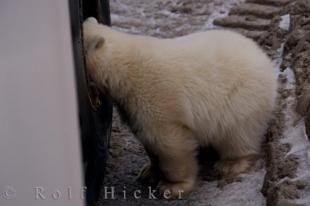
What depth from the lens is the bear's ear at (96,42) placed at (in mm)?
3605

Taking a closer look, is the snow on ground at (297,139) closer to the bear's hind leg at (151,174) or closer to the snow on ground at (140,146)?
the snow on ground at (140,146)

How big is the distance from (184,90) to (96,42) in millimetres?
519

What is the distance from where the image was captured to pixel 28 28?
1.78 m

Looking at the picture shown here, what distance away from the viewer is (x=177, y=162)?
3770mm

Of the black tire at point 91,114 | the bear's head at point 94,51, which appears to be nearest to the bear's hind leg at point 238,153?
the black tire at point 91,114

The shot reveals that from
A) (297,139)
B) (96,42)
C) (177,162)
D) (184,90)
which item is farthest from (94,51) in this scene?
(297,139)

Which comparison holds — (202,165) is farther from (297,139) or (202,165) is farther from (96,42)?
(96,42)

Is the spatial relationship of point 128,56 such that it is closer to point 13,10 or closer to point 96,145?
point 96,145

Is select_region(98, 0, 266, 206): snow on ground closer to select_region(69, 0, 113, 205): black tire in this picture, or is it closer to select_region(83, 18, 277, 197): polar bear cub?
select_region(83, 18, 277, 197): polar bear cub

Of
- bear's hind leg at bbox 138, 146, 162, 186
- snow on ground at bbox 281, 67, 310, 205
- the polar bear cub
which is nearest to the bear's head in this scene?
the polar bear cub

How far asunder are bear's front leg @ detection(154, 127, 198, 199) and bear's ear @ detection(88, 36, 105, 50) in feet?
1.85

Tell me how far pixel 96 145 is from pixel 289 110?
1211mm

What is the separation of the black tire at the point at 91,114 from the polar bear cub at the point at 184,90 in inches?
6.8

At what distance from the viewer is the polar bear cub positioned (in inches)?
144
